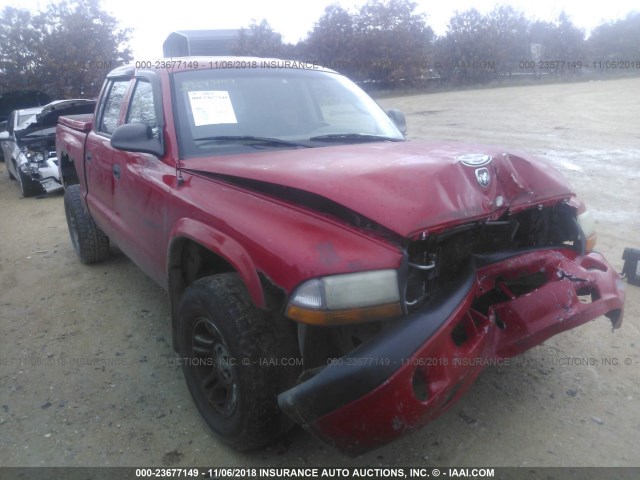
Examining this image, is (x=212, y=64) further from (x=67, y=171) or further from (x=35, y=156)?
(x=35, y=156)

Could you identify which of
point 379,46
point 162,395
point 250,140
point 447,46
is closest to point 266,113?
point 250,140

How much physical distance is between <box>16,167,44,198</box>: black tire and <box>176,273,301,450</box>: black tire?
8079mm

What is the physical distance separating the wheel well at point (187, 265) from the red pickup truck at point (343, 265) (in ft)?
0.03

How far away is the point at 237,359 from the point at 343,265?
657mm

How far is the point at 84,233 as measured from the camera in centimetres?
513

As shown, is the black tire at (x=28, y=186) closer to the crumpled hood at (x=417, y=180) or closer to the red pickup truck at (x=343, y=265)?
the red pickup truck at (x=343, y=265)

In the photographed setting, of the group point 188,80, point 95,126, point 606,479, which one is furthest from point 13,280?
point 606,479

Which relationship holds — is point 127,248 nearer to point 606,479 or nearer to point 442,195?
point 442,195

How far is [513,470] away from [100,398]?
2180 millimetres

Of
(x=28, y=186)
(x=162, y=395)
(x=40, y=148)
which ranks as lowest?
(x=162, y=395)

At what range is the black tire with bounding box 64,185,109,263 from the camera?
16.8 feet

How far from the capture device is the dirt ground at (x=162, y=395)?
2617 millimetres

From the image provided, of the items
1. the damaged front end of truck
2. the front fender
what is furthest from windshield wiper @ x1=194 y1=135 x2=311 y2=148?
the damaged front end of truck

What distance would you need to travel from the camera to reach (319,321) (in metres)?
2.04
